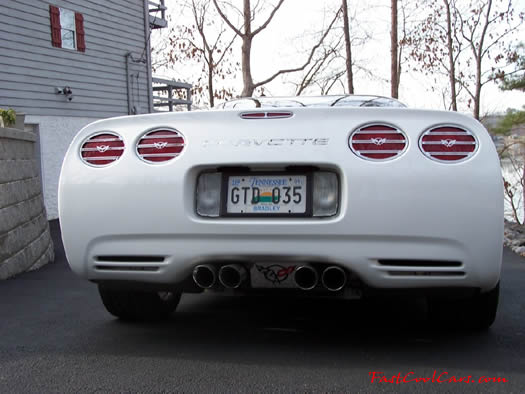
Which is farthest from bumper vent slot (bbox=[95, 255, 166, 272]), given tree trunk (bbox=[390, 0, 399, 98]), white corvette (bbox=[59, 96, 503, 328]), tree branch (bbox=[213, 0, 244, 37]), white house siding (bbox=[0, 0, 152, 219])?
tree trunk (bbox=[390, 0, 399, 98])

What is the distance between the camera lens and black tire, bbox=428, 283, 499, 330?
317 cm

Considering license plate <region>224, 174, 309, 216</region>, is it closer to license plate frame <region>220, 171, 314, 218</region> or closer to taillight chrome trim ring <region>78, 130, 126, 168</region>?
license plate frame <region>220, 171, 314, 218</region>

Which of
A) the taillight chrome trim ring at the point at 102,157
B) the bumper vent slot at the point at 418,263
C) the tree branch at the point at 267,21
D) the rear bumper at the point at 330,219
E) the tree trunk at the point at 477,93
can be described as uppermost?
the tree branch at the point at 267,21

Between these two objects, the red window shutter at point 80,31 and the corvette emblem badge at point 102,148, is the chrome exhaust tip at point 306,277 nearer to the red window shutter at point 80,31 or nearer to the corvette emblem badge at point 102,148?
the corvette emblem badge at point 102,148

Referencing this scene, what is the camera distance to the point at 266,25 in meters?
20.1

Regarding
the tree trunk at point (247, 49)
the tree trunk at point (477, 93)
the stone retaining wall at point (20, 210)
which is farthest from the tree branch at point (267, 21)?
the stone retaining wall at point (20, 210)

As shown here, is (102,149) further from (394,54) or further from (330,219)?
(394,54)

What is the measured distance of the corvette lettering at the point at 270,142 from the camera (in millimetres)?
2736

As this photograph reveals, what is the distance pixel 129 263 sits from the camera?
292 centimetres

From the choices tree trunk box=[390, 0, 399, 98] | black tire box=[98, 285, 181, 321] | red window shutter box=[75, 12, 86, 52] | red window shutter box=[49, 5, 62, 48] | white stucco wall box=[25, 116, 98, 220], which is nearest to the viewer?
black tire box=[98, 285, 181, 321]

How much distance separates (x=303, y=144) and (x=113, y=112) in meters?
14.9

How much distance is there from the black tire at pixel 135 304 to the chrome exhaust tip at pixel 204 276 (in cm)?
80

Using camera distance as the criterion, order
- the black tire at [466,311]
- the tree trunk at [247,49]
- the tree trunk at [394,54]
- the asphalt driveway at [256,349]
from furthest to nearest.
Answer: the tree trunk at [394,54]
the tree trunk at [247,49]
the black tire at [466,311]
the asphalt driveway at [256,349]

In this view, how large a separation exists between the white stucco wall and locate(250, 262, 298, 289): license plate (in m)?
11.6
